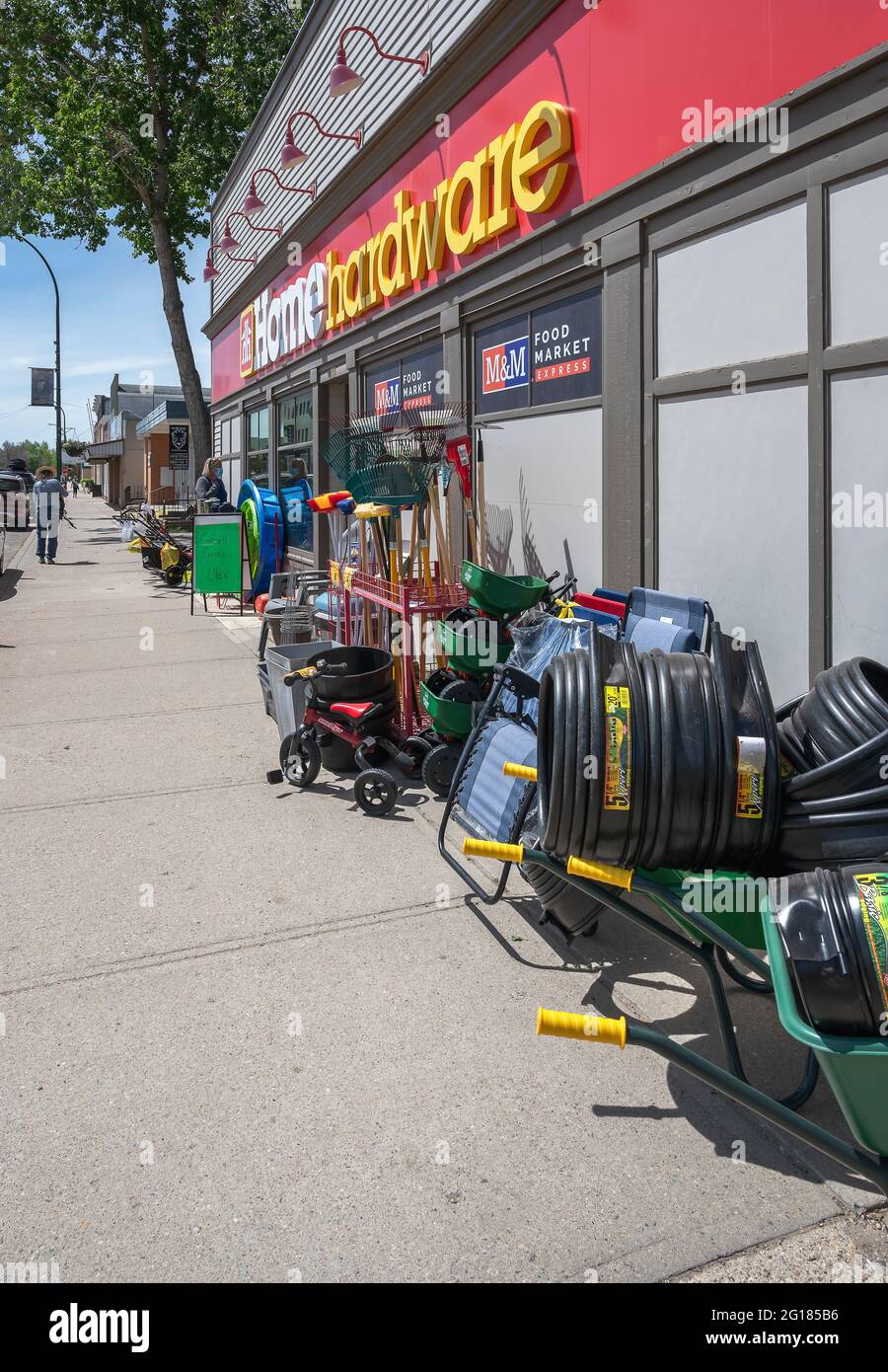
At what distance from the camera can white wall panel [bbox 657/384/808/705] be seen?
16.3 ft

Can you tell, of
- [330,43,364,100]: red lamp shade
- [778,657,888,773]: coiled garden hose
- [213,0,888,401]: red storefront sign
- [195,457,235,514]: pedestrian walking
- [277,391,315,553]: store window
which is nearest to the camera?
[778,657,888,773]: coiled garden hose

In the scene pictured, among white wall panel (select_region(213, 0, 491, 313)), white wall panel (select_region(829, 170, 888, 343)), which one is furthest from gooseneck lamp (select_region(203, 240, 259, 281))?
white wall panel (select_region(829, 170, 888, 343))

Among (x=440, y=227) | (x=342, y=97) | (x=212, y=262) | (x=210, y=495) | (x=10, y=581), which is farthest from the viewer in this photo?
(x=212, y=262)

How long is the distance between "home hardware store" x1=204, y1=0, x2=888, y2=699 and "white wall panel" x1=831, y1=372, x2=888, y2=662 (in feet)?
0.04

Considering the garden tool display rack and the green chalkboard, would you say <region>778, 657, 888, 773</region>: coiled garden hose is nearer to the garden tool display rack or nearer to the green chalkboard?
the garden tool display rack

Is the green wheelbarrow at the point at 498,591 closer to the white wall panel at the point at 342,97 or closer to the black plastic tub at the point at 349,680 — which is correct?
the black plastic tub at the point at 349,680

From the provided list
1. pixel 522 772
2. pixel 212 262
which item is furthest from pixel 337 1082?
pixel 212 262

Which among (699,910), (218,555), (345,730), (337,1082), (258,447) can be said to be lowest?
(337,1082)

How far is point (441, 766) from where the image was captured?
606 cm

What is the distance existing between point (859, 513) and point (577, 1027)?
125 inches

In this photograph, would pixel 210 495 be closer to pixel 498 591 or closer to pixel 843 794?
pixel 498 591

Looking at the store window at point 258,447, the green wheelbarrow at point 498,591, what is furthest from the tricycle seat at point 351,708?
the store window at point 258,447

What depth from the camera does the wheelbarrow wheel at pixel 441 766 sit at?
603 cm

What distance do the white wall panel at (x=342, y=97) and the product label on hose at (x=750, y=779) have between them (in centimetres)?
723
